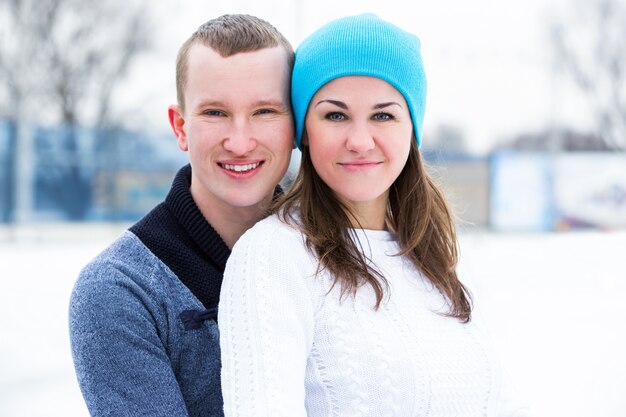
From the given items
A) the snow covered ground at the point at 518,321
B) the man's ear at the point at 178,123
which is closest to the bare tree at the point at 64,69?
the snow covered ground at the point at 518,321

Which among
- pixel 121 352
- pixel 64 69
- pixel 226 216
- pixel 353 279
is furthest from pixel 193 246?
pixel 64 69

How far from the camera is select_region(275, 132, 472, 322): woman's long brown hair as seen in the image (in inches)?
62.3

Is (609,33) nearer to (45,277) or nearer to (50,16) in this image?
(50,16)

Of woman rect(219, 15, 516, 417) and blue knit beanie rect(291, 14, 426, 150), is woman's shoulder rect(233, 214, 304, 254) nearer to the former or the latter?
woman rect(219, 15, 516, 417)

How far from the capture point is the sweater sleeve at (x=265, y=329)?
1.34 m

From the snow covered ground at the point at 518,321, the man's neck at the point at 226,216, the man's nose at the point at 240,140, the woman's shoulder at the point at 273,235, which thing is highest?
the man's nose at the point at 240,140

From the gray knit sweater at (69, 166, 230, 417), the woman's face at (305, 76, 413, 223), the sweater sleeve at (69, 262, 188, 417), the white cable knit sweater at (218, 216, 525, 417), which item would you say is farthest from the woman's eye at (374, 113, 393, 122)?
the sweater sleeve at (69, 262, 188, 417)

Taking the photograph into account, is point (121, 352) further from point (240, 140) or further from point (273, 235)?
point (240, 140)

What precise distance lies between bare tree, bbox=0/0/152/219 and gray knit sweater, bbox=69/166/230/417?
1163cm

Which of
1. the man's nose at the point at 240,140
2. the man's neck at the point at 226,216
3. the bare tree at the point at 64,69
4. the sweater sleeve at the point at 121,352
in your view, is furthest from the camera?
the bare tree at the point at 64,69

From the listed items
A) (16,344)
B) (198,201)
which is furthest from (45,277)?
(198,201)

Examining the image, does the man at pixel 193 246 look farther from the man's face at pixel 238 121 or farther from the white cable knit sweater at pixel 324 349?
the white cable knit sweater at pixel 324 349

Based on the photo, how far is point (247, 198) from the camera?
1801 mm

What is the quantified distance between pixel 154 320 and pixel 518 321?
5.22m
